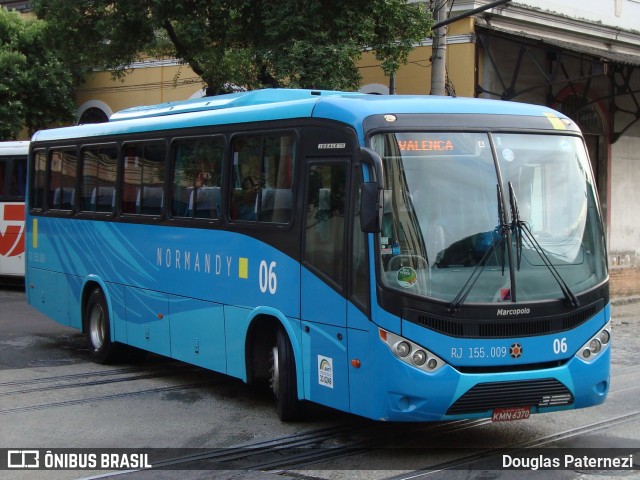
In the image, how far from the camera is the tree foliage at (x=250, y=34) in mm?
16703

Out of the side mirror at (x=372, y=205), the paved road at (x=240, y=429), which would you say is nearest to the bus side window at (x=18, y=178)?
the paved road at (x=240, y=429)

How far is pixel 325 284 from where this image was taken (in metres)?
8.26

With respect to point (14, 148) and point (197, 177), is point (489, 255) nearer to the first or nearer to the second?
point (197, 177)

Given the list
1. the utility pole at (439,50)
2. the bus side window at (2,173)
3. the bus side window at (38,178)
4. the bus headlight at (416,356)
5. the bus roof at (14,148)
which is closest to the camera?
the bus headlight at (416,356)

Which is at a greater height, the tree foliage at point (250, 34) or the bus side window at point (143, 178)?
the tree foliage at point (250, 34)

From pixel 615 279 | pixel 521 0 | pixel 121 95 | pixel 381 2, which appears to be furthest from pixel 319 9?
pixel 121 95

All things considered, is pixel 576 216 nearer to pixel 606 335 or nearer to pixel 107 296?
pixel 606 335

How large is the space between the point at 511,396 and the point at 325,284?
5.87 feet

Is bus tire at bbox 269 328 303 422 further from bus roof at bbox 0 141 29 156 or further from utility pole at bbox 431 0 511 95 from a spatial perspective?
bus roof at bbox 0 141 29 156

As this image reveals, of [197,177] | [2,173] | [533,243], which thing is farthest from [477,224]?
[2,173]

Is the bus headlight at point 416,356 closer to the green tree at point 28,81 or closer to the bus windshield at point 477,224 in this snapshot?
the bus windshield at point 477,224

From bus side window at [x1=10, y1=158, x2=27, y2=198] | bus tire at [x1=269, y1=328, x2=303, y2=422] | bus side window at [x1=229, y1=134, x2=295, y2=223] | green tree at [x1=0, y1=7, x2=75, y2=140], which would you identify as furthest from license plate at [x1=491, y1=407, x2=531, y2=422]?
green tree at [x1=0, y1=7, x2=75, y2=140]

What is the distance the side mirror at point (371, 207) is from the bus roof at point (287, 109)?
26.7 inches

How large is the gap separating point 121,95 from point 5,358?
53.3 ft
